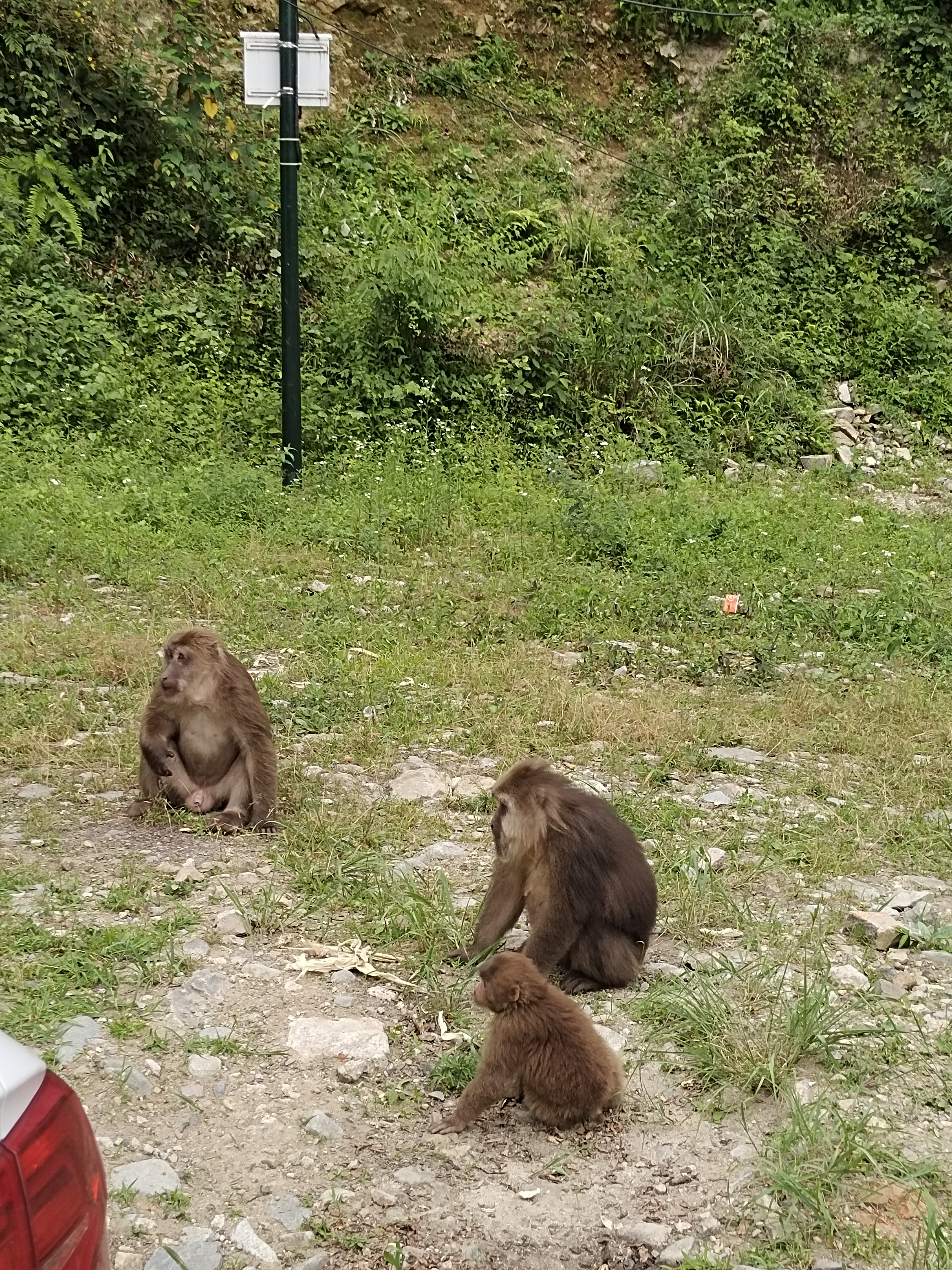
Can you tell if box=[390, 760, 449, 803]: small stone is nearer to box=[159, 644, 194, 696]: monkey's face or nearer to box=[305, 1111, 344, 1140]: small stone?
box=[159, 644, 194, 696]: monkey's face

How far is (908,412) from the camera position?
14.4 meters

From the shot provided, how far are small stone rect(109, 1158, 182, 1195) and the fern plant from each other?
10488 millimetres

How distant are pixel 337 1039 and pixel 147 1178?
0.86 meters

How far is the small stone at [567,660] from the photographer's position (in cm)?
791

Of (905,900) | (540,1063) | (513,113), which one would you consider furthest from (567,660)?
(513,113)

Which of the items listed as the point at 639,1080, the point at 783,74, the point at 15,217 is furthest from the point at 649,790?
the point at 783,74

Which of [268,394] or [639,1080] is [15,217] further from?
[639,1080]

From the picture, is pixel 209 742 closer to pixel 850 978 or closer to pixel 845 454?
pixel 850 978

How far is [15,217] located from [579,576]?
6815 millimetres

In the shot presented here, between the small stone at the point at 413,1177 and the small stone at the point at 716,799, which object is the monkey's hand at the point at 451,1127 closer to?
the small stone at the point at 413,1177

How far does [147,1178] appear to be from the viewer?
3527 mm

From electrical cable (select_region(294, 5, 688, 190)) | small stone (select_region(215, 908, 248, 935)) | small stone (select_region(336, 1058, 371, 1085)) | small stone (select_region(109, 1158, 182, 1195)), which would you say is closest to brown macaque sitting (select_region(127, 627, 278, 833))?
small stone (select_region(215, 908, 248, 935))

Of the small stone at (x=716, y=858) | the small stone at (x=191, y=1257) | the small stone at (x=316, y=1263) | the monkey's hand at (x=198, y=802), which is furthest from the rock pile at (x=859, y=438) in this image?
the small stone at (x=191, y=1257)

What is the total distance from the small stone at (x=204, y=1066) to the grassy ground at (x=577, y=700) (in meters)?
0.24
